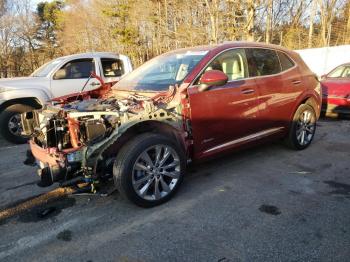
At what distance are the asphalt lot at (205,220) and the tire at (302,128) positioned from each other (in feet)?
2.20

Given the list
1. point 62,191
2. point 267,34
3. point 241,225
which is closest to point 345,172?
point 241,225

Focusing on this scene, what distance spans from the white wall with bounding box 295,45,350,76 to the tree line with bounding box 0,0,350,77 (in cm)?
264

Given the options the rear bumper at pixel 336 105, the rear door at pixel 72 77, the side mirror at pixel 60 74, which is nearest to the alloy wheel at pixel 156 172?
the rear door at pixel 72 77

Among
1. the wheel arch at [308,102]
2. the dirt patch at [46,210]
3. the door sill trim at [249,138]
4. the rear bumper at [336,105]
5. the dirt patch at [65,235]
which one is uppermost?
the wheel arch at [308,102]

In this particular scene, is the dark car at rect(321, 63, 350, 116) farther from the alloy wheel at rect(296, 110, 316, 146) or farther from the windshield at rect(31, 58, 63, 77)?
the windshield at rect(31, 58, 63, 77)

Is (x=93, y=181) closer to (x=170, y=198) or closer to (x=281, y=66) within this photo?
(x=170, y=198)

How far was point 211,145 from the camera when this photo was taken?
13.3ft

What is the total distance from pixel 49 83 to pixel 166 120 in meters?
4.75

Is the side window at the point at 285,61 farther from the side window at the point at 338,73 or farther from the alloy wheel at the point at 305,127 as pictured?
the side window at the point at 338,73

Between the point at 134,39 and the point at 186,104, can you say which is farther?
the point at 134,39

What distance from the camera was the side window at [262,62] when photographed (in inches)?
178

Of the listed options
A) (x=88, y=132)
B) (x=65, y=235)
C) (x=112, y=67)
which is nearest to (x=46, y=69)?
(x=112, y=67)

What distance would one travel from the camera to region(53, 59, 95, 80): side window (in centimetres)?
759

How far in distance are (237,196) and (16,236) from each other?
2.35 metres
